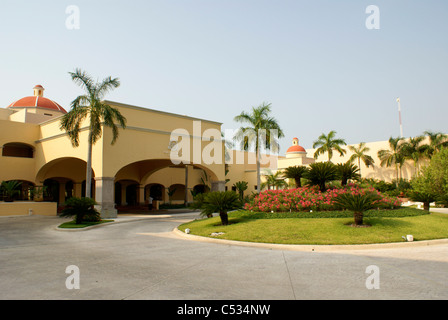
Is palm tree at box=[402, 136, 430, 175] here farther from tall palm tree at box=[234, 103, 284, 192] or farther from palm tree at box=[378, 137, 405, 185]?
tall palm tree at box=[234, 103, 284, 192]

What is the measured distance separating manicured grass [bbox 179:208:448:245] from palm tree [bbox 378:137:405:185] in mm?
31736

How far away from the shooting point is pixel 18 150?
34.0m

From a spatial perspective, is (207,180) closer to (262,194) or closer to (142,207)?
(142,207)

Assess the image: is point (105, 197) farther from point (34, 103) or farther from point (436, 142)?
point (436, 142)

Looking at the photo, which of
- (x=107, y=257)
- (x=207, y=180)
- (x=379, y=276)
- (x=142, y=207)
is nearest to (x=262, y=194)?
(x=107, y=257)

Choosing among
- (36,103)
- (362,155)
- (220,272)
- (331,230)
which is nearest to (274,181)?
(362,155)

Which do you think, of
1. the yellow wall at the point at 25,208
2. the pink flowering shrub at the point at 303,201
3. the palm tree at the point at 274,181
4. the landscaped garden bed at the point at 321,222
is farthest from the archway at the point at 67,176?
the palm tree at the point at 274,181

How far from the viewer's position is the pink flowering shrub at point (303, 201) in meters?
16.5

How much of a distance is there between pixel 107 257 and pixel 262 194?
10758 mm

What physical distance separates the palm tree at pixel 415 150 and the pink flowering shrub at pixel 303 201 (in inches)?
1188

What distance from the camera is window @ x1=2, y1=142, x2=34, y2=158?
33141 millimetres

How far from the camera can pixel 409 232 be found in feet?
40.4

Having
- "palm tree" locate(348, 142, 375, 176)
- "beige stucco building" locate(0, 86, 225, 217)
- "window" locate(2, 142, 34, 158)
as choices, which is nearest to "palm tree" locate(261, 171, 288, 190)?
"palm tree" locate(348, 142, 375, 176)
